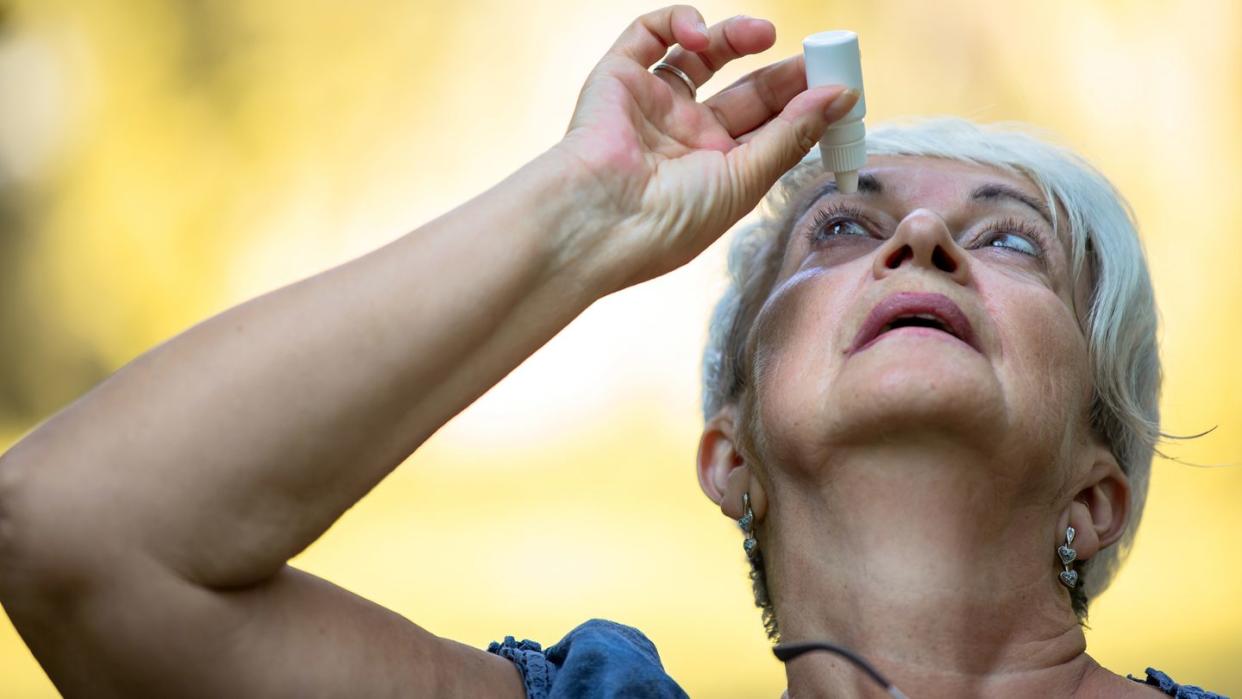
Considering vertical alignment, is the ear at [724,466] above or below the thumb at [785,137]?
below

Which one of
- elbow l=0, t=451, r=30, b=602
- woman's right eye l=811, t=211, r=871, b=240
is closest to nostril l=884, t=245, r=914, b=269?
woman's right eye l=811, t=211, r=871, b=240

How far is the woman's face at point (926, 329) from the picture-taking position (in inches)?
52.9

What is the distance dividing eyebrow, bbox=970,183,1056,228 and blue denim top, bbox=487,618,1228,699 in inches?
19.9

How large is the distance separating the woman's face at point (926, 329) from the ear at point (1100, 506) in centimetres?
6

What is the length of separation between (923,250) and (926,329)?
0.09m

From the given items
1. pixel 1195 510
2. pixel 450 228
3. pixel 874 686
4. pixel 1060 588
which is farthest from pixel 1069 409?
pixel 1195 510

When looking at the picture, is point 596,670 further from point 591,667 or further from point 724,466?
point 724,466

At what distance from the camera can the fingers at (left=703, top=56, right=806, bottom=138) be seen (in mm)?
1532

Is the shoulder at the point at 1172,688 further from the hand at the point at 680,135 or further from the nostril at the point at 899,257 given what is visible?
the hand at the point at 680,135

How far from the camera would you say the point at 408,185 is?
9.23 feet

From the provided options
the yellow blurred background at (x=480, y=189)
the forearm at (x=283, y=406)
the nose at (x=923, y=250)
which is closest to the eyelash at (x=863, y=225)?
the nose at (x=923, y=250)

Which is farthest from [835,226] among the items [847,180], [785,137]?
[785,137]

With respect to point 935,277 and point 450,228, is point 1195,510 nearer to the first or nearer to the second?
point 935,277

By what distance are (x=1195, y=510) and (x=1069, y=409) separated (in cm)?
134
